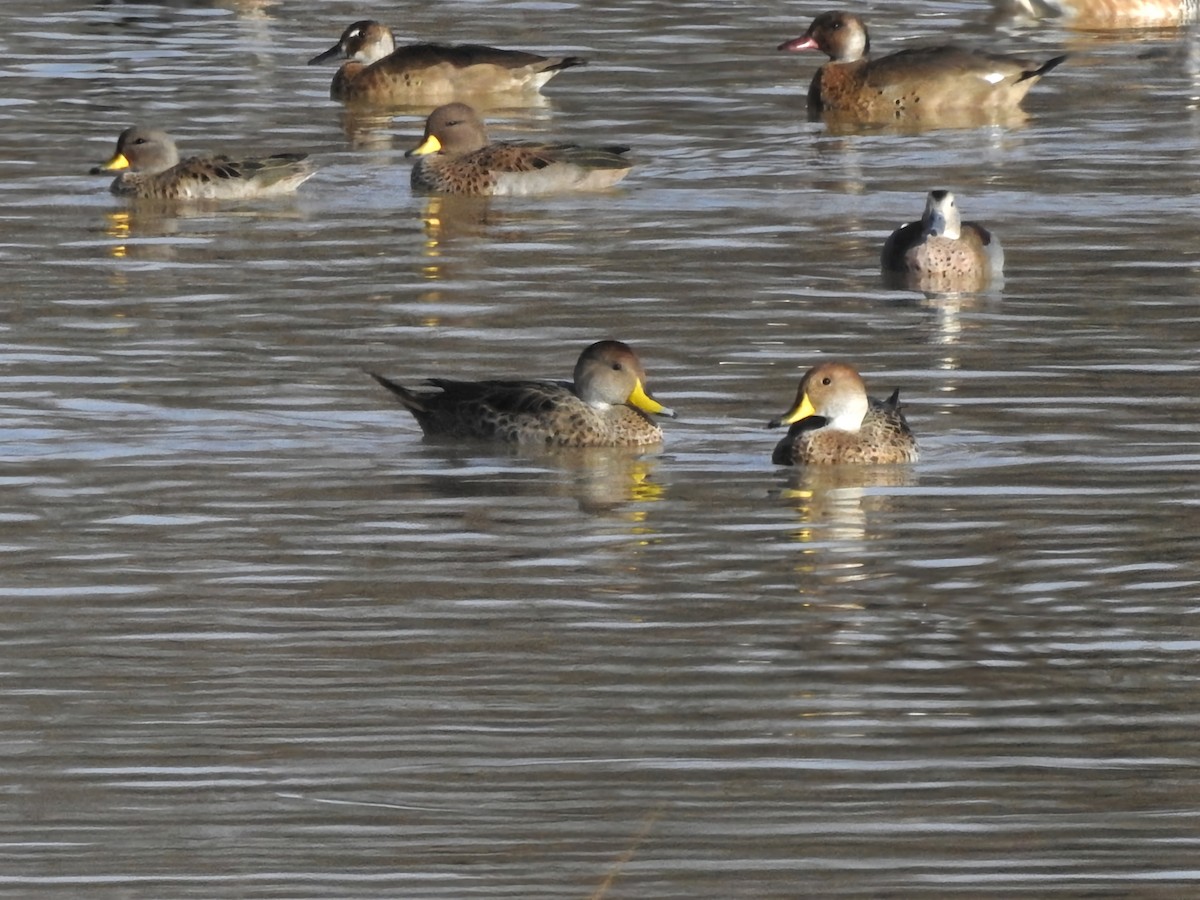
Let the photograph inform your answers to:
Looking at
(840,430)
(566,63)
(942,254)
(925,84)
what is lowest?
(840,430)

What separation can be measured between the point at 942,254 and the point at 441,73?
9098 millimetres

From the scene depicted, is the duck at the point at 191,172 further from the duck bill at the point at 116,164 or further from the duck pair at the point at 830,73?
the duck pair at the point at 830,73

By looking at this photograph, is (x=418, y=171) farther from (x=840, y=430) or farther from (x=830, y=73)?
(x=840, y=430)

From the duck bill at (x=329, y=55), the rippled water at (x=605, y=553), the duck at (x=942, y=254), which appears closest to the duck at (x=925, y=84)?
Result: the rippled water at (x=605, y=553)

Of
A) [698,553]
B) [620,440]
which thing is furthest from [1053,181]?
[698,553]

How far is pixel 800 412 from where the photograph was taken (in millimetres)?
11211

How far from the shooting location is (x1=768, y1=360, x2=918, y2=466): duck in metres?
11.1

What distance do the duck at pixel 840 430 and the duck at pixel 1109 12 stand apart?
56.7ft

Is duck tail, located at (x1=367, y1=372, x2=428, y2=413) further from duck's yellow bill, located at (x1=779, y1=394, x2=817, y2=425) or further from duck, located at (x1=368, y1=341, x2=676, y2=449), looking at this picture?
duck's yellow bill, located at (x1=779, y1=394, x2=817, y2=425)

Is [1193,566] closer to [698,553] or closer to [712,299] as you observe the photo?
[698,553]

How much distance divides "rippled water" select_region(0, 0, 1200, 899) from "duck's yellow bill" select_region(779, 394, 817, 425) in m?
0.18

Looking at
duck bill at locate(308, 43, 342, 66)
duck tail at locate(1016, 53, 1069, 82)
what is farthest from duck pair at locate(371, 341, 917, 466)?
duck bill at locate(308, 43, 342, 66)

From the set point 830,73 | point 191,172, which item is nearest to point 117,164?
point 191,172

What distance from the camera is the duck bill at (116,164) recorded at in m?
18.8
